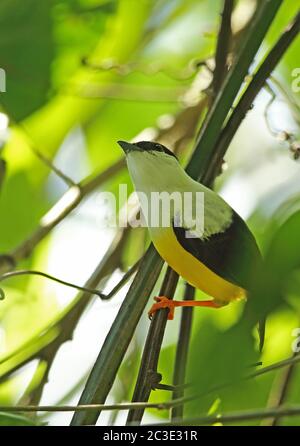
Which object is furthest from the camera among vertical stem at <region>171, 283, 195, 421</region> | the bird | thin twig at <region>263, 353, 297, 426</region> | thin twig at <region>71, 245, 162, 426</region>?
the bird

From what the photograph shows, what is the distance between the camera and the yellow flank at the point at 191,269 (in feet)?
5.96

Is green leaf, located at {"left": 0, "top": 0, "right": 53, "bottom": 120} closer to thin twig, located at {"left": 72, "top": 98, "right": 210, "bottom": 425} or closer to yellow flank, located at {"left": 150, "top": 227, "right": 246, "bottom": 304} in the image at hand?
yellow flank, located at {"left": 150, "top": 227, "right": 246, "bottom": 304}

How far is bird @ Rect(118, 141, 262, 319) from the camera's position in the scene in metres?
1.84

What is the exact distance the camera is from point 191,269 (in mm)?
1889

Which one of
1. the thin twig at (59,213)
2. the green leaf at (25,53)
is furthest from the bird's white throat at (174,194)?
the green leaf at (25,53)

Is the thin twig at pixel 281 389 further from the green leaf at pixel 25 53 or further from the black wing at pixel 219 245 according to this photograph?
the green leaf at pixel 25 53

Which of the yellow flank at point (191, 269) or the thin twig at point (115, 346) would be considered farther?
the yellow flank at point (191, 269)

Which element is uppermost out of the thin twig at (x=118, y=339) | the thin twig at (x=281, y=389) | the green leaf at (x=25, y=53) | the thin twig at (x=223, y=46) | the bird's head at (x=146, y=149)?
the green leaf at (x=25, y=53)

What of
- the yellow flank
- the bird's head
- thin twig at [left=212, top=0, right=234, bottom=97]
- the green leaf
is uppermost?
the green leaf

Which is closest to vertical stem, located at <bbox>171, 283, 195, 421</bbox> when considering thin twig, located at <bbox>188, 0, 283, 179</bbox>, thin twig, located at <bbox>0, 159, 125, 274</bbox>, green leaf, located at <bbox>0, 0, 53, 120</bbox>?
thin twig, located at <bbox>188, 0, 283, 179</bbox>

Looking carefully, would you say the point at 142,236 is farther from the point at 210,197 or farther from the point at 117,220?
the point at 210,197

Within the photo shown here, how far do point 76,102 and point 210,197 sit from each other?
1.16 m

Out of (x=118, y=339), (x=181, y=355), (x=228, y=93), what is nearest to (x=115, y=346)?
(x=118, y=339)
